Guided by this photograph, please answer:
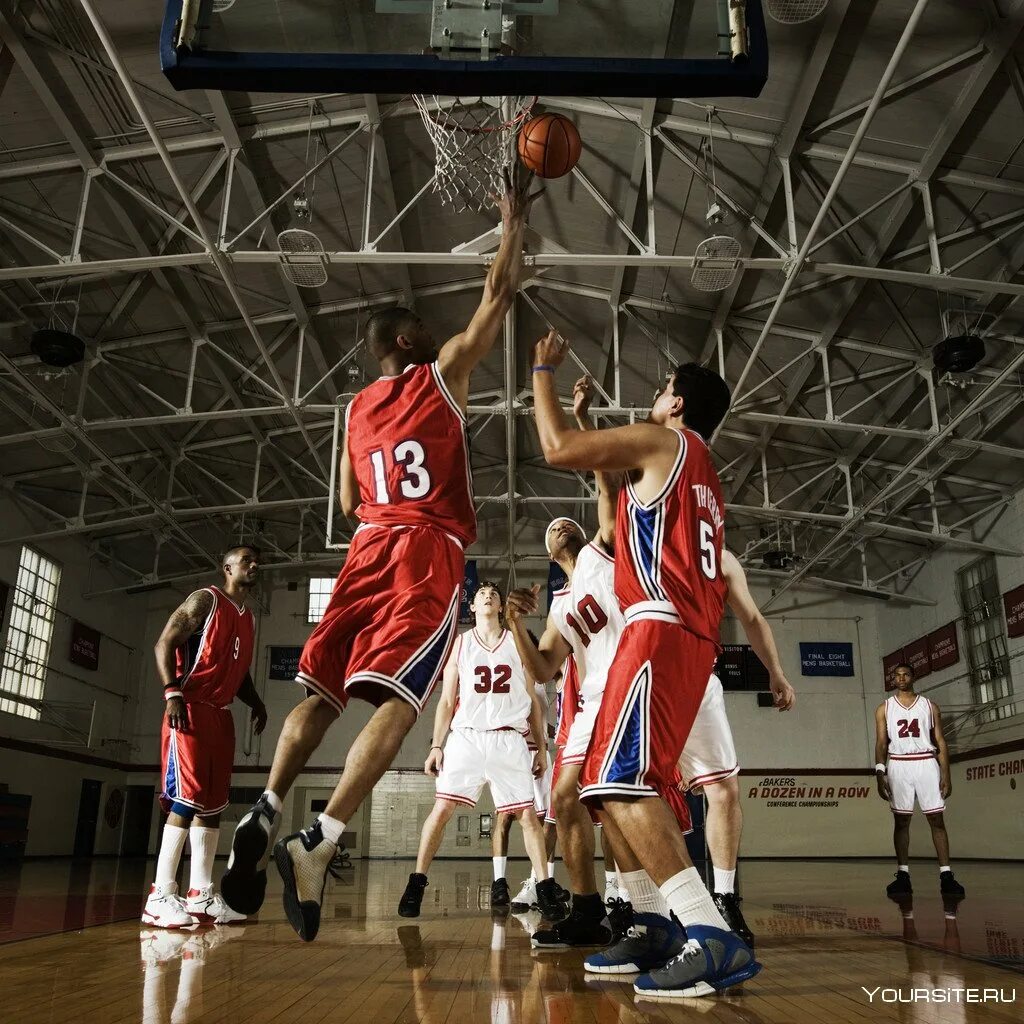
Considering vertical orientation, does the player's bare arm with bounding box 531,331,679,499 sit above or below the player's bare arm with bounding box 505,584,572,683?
above

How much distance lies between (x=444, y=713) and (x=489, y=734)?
46 centimetres

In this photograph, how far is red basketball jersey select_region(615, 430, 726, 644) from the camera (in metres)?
2.93

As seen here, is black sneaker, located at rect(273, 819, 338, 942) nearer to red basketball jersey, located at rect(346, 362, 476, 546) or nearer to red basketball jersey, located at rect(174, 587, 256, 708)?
red basketball jersey, located at rect(346, 362, 476, 546)

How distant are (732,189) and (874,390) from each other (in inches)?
218

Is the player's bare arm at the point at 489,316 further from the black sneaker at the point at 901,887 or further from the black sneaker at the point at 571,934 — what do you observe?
the black sneaker at the point at 901,887

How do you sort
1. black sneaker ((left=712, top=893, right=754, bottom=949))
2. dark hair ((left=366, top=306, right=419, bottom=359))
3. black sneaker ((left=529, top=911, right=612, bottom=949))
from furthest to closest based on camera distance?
black sneaker ((left=712, top=893, right=754, bottom=949))
black sneaker ((left=529, top=911, right=612, bottom=949))
dark hair ((left=366, top=306, right=419, bottom=359))

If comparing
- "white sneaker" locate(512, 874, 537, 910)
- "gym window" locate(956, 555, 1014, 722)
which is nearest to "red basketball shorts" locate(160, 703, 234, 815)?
"white sneaker" locate(512, 874, 537, 910)

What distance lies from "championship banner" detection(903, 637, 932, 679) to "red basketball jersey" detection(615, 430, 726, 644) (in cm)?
1973

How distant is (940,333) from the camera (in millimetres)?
13234

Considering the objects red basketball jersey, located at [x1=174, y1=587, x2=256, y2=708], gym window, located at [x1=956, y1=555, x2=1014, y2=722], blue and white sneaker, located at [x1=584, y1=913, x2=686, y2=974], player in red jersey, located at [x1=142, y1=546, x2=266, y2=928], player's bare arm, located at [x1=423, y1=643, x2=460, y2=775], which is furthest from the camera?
gym window, located at [x1=956, y1=555, x2=1014, y2=722]

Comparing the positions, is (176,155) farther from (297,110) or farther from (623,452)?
(623,452)

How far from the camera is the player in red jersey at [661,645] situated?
2.65 m

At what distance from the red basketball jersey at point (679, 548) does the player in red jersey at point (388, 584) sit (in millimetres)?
601

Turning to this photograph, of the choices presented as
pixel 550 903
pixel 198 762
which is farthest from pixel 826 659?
pixel 198 762
